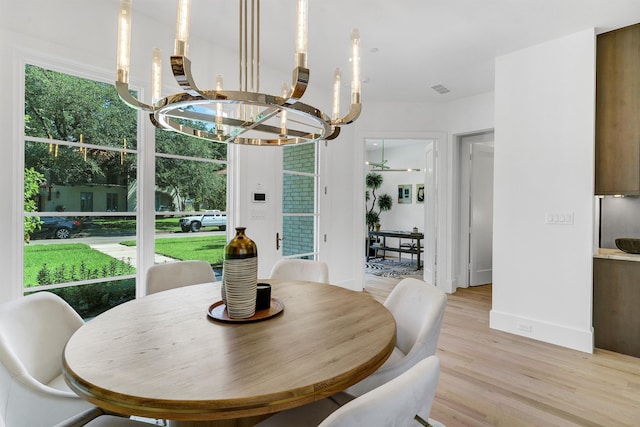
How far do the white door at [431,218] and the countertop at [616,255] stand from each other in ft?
6.80

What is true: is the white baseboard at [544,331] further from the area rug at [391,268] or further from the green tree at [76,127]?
the green tree at [76,127]

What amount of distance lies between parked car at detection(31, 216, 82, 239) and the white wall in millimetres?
3838

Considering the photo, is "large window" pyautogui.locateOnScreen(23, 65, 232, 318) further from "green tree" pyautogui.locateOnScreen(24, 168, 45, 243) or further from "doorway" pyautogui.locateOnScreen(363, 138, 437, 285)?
"doorway" pyautogui.locateOnScreen(363, 138, 437, 285)

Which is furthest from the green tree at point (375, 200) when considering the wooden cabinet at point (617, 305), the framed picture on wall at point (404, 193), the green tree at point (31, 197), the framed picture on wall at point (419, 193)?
the green tree at point (31, 197)

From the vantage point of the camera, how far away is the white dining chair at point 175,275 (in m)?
2.25

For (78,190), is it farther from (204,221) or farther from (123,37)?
(123,37)

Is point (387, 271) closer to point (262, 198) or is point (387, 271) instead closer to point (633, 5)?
point (262, 198)

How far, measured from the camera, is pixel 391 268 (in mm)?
6785

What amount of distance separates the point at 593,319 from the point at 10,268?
4.59 meters

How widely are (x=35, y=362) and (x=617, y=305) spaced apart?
405 centimetres

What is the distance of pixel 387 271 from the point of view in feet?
21.2

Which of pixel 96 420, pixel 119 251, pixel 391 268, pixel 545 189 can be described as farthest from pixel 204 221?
pixel 391 268

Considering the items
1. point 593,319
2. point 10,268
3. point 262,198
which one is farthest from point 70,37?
point 593,319

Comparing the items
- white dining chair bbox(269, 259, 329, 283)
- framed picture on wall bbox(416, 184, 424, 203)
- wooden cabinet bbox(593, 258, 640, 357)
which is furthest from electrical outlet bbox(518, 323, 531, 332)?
framed picture on wall bbox(416, 184, 424, 203)
